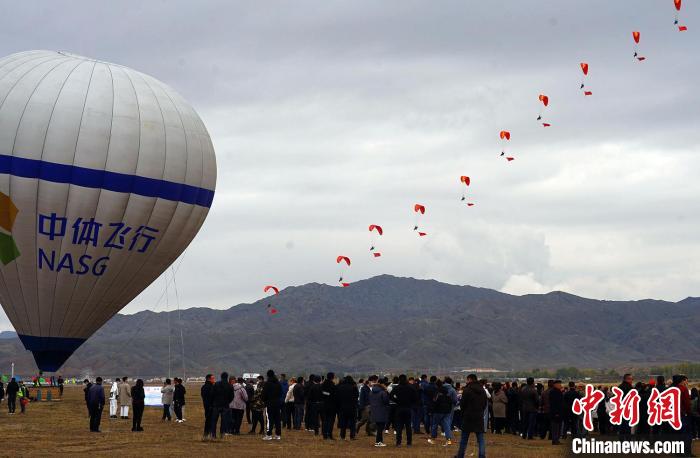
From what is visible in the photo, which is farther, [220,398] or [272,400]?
[220,398]

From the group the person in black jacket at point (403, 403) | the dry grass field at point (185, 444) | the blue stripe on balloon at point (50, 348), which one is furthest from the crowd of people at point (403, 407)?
the blue stripe on balloon at point (50, 348)

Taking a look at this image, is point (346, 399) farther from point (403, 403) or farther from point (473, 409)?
point (473, 409)

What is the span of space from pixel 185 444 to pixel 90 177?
17696 mm

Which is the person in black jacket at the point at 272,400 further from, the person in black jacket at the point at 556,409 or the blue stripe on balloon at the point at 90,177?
the blue stripe on balloon at the point at 90,177

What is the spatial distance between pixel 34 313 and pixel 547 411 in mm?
24349

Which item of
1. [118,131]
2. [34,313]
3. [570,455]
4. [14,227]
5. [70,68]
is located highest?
[70,68]

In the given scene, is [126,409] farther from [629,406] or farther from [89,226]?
[629,406]

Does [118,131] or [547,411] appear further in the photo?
[118,131]

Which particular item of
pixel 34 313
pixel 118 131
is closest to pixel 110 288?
pixel 34 313

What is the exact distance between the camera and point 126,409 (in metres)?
45.1

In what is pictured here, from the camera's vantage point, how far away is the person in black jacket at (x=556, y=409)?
1255 inches

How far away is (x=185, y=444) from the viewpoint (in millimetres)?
30875

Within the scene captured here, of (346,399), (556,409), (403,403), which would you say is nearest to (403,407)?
(403,403)

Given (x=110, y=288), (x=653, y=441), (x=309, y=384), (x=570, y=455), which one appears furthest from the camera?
(x=110, y=288)
